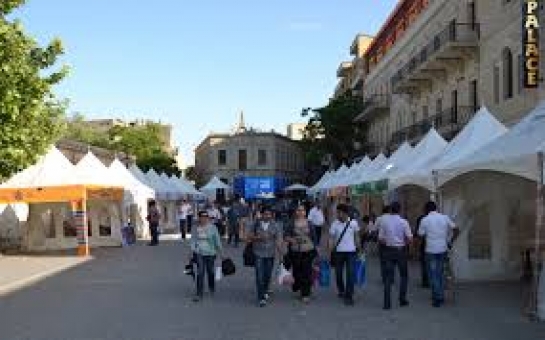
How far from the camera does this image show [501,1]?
33.2 metres

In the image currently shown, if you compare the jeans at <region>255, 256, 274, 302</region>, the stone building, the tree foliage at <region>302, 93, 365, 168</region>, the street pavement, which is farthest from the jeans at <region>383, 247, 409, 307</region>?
the stone building

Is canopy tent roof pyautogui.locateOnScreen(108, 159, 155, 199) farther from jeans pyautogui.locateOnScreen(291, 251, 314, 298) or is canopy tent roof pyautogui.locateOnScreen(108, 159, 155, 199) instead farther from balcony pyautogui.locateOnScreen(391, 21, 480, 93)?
jeans pyautogui.locateOnScreen(291, 251, 314, 298)

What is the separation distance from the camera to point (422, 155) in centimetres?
2428

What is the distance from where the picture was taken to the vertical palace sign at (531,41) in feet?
90.4

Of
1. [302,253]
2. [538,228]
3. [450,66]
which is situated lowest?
[302,253]

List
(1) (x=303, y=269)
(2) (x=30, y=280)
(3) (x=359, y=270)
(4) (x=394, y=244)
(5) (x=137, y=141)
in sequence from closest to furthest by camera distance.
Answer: (4) (x=394, y=244), (1) (x=303, y=269), (3) (x=359, y=270), (2) (x=30, y=280), (5) (x=137, y=141)

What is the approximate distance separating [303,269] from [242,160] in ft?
353

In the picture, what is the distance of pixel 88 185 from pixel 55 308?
13965 millimetres

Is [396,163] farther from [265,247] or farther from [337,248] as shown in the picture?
[265,247]

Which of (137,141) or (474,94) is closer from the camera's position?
(474,94)

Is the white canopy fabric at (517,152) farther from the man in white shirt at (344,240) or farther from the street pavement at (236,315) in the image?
the man in white shirt at (344,240)

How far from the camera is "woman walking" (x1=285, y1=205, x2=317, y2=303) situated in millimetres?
15320

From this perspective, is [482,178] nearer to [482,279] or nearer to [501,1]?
[482,279]

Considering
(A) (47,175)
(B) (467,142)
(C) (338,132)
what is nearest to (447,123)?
(A) (47,175)
